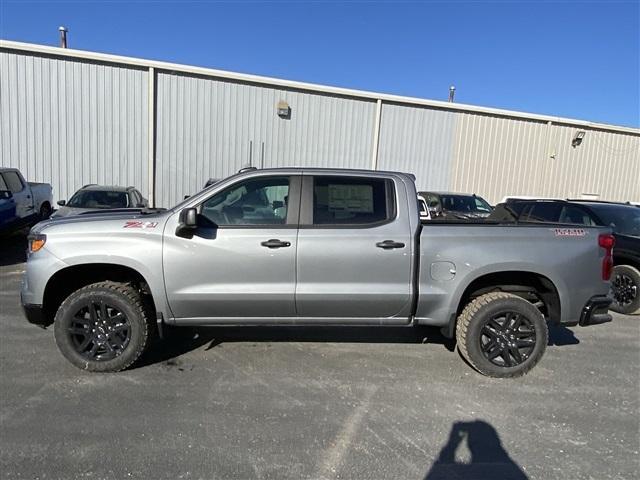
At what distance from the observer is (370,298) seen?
411cm

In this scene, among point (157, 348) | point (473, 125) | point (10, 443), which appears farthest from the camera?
point (473, 125)

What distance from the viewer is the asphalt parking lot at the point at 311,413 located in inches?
113

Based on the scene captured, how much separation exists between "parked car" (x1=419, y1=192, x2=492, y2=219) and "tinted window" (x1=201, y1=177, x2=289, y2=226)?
9693 millimetres

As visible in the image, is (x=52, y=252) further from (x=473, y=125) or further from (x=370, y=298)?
(x=473, y=125)

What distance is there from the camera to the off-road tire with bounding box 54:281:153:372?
158 inches

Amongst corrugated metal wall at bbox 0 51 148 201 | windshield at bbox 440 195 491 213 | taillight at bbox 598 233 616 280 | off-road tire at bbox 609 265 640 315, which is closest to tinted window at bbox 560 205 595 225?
off-road tire at bbox 609 265 640 315

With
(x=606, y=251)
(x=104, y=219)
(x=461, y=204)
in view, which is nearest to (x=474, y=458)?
(x=606, y=251)

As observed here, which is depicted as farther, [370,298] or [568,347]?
[568,347]

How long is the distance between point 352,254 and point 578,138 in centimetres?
1896

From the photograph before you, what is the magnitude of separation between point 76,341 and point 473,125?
17.2 m

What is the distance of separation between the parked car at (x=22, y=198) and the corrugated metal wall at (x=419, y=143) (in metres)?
11.0

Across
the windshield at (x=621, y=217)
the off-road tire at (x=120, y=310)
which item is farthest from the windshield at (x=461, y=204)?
the off-road tire at (x=120, y=310)

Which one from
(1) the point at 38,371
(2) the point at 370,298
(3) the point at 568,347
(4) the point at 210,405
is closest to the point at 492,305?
(2) the point at 370,298

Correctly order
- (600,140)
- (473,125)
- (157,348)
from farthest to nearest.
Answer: (600,140) < (473,125) < (157,348)
